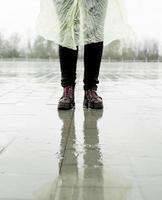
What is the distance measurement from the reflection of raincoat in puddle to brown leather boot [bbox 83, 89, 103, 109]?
0.45 meters

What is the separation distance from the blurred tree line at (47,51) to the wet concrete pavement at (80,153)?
57253 millimetres

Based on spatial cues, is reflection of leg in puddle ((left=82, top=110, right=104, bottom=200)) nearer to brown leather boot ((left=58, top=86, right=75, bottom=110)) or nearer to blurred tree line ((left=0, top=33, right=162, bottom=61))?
brown leather boot ((left=58, top=86, right=75, bottom=110))

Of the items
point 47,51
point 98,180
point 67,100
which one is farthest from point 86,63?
point 47,51

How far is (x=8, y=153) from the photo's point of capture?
2.62 metres

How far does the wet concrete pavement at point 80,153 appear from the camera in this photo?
6.50 feet

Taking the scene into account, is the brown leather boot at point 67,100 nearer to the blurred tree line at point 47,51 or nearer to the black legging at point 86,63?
the black legging at point 86,63

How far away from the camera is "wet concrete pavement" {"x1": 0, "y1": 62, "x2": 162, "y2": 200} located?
198cm

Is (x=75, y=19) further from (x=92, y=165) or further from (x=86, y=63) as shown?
(x=92, y=165)

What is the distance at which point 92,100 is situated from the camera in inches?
177

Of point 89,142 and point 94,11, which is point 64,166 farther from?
point 94,11

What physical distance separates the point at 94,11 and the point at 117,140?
1791mm

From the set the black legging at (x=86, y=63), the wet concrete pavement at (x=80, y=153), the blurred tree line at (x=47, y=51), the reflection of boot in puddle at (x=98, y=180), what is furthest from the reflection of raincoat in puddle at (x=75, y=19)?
the blurred tree line at (x=47, y=51)

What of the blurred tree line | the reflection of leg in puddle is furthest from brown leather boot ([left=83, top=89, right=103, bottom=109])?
the blurred tree line

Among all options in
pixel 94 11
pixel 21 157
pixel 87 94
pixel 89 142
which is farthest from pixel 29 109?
pixel 21 157
